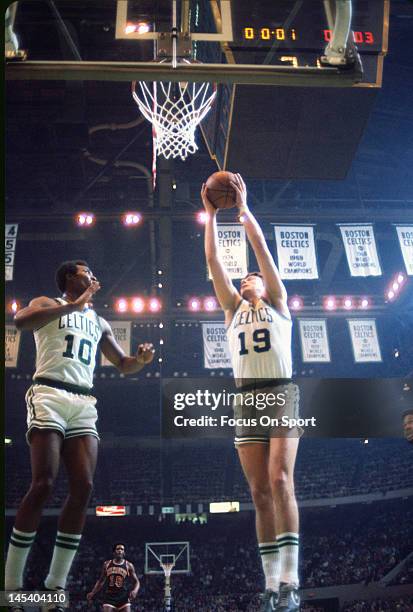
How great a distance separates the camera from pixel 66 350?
3916 millimetres

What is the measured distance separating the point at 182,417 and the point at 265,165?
2437 mm

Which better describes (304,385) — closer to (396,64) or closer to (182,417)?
(182,417)

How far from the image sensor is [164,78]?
3.69 metres

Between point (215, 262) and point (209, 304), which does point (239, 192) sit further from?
point (209, 304)

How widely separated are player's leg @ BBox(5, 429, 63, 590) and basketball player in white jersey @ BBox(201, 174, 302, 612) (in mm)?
1200

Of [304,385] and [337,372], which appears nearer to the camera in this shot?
[304,385]

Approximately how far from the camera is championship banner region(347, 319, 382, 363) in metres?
9.80

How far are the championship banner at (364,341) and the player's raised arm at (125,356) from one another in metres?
6.11

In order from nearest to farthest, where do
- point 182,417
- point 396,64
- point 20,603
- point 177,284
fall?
1. point 20,603
2. point 182,417
3. point 396,64
4. point 177,284

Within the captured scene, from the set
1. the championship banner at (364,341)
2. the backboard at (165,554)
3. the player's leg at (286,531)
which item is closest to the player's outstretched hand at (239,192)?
the player's leg at (286,531)

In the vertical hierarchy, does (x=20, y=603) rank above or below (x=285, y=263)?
below

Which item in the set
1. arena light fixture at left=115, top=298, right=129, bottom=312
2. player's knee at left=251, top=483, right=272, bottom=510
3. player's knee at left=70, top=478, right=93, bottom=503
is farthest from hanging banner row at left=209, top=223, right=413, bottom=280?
player's knee at left=70, top=478, right=93, bottom=503

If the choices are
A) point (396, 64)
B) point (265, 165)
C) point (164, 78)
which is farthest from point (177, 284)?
point (164, 78)

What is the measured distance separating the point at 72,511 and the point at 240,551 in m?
11.2
